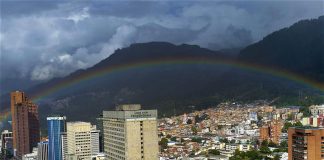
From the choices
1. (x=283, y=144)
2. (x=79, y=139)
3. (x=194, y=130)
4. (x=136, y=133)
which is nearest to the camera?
(x=136, y=133)

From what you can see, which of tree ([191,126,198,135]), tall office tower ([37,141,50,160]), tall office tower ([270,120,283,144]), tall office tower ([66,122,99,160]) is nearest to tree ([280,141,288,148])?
tall office tower ([270,120,283,144])

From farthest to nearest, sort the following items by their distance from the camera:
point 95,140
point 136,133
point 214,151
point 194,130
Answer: point 194,130 → point 95,140 → point 214,151 → point 136,133

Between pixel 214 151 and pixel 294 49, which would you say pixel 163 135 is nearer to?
pixel 214 151

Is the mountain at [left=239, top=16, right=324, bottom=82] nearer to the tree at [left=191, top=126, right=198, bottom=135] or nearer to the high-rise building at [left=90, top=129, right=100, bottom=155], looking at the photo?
the tree at [left=191, top=126, right=198, bottom=135]

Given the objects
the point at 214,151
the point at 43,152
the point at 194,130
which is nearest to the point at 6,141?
the point at 43,152

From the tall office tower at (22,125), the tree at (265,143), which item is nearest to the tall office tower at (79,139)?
the tree at (265,143)

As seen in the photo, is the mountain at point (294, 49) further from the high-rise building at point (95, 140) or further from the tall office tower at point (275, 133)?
the high-rise building at point (95, 140)

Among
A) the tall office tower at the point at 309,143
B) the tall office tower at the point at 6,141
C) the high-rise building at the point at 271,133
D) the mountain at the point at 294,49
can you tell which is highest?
the mountain at the point at 294,49

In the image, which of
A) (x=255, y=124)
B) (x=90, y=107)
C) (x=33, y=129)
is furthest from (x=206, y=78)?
(x=33, y=129)
